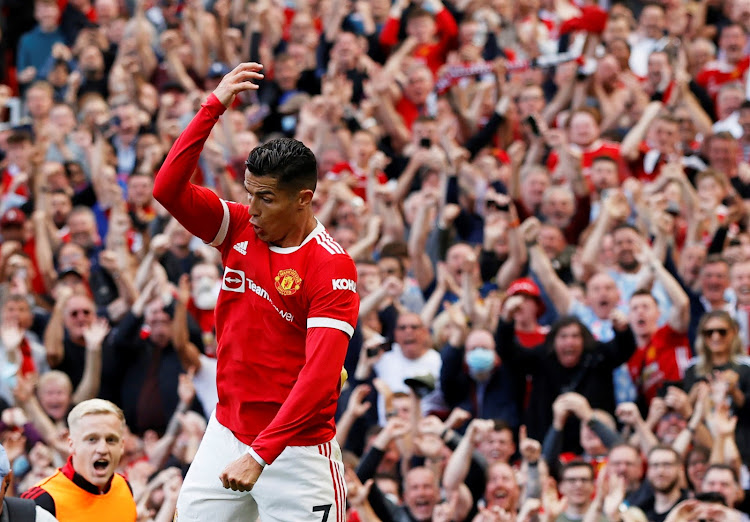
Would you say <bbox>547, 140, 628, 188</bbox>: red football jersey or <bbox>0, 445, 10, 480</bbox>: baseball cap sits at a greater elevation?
<bbox>0, 445, 10, 480</bbox>: baseball cap

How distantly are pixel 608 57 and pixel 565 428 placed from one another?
491 centimetres

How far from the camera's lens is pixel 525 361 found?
36.6 ft

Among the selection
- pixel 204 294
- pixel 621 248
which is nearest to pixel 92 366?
pixel 204 294

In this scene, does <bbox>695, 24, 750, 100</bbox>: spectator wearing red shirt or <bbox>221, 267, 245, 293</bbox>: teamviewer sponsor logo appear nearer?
<bbox>221, 267, 245, 293</bbox>: teamviewer sponsor logo

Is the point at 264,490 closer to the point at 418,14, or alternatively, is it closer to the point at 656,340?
the point at 656,340

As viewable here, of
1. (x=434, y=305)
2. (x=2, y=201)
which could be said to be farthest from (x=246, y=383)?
(x=2, y=201)

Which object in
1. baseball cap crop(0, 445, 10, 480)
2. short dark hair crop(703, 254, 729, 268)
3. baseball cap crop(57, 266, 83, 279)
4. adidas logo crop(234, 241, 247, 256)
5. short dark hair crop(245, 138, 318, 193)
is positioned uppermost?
short dark hair crop(245, 138, 318, 193)

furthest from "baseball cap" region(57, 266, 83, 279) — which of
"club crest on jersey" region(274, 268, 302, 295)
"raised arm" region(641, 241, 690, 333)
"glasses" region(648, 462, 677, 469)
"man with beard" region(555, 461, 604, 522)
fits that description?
"club crest on jersey" region(274, 268, 302, 295)

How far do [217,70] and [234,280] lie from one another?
407 inches

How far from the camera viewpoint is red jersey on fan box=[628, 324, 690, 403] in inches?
436

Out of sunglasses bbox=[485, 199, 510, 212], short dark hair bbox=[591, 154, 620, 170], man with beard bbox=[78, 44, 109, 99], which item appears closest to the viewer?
sunglasses bbox=[485, 199, 510, 212]

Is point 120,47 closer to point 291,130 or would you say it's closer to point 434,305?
point 291,130

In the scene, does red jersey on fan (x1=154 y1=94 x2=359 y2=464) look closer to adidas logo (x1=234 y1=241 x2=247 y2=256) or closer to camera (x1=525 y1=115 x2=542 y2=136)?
adidas logo (x1=234 y1=241 x2=247 y2=256)

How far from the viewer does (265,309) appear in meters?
6.36
